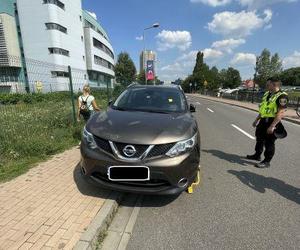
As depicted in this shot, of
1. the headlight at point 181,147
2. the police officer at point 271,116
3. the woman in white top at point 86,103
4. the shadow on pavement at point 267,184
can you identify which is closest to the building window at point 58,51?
the woman in white top at point 86,103

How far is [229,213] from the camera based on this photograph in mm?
3547

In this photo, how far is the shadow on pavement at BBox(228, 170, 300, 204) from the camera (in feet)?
13.7

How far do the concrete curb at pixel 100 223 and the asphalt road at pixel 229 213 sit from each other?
14.8 inches

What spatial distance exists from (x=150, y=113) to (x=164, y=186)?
4.67ft

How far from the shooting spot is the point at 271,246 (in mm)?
2830

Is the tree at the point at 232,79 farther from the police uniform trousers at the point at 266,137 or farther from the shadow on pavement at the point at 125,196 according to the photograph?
the shadow on pavement at the point at 125,196

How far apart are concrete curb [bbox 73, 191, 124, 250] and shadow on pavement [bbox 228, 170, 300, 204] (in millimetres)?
2422

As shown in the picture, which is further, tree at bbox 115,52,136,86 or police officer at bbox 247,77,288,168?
tree at bbox 115,52,136,86

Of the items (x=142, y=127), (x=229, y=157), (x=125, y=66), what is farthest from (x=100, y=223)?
(x=125, y=66)

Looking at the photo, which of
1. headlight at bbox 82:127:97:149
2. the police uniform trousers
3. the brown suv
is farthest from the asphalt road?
headlight at bbox 82:127:97:149

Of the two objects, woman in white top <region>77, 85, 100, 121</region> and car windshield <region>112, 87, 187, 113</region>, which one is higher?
car windshield <region>112, 87, 187, 113</region>

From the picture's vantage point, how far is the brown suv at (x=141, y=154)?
3211mm

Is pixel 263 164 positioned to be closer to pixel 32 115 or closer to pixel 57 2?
pixel 32 115

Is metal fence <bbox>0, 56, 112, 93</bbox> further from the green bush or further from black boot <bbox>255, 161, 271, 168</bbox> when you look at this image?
black boot <bbox>255, 161, 271, 168</bbox>
